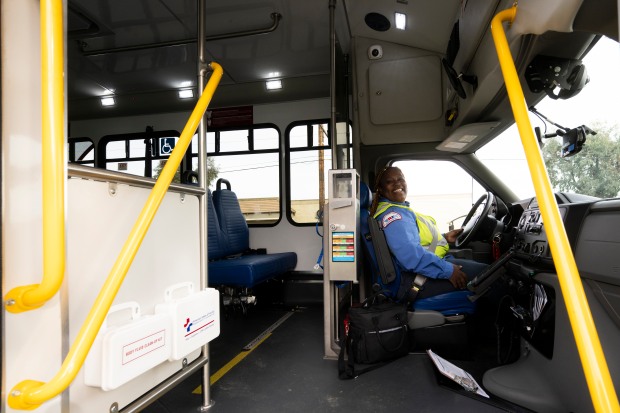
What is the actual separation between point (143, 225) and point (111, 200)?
26 cm

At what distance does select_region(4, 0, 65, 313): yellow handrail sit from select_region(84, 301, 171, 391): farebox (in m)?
0.32

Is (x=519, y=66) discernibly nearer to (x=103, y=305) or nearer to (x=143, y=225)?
(x=143, y=225)

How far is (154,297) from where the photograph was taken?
150 centimetres

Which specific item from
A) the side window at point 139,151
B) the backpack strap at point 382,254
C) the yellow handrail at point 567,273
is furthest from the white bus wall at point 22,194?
the side window at point 139,151

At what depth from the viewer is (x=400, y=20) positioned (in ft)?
11.1

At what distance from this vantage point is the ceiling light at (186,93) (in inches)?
201

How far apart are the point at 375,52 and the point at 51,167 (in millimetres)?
3610

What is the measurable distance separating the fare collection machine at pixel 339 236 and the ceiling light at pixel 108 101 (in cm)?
417

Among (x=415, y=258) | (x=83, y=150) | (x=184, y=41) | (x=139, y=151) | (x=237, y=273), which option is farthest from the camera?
(x=83, y=150)

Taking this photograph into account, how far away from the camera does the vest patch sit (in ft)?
8.96

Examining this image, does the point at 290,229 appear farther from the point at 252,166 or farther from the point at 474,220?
the point at 474,220

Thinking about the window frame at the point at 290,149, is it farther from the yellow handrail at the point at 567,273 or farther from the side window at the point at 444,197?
the yellow handrail at the point at 567,273

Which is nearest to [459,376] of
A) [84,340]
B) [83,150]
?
[84,340]

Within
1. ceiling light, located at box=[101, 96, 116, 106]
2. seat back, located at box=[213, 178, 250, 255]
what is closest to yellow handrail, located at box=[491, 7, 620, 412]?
seat back, located at box=[213, 178, 250, 255]
